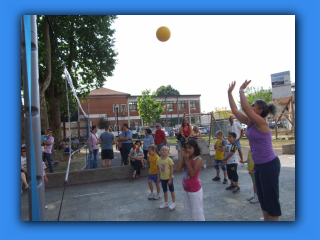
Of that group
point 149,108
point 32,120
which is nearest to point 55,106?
point 32,120

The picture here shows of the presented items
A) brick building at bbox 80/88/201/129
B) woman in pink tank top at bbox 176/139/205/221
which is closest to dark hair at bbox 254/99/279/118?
woman in pink tank top at bbox 176/139/205/221

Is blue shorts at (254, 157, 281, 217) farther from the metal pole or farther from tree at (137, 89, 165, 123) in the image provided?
tree at (137, 89, 165, 123)

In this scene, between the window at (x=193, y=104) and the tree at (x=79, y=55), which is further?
the window at (x=193, y=104)

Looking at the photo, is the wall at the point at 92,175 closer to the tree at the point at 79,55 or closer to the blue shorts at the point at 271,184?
the blue shorts at the point at 271,184

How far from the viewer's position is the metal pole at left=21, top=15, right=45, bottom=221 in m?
2.82

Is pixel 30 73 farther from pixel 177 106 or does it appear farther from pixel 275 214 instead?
pixel 177 106

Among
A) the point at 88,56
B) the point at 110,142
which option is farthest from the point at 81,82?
the point at 110,142

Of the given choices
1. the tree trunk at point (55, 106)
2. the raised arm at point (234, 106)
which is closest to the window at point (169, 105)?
the tree trunk at point (55, 106)

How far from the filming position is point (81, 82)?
20.4 m

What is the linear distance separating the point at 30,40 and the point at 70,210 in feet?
11.5

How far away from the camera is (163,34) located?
4680 millimetres

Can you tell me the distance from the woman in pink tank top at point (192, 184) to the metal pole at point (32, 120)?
1949 millimetres

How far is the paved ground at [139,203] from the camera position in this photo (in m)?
4.24

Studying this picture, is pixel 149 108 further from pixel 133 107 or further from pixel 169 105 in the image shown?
pixel 169 105
